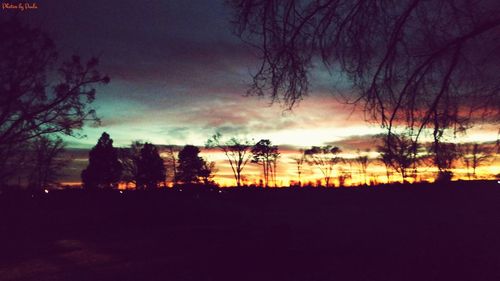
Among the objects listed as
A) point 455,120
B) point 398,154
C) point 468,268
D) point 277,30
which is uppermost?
point 277,30

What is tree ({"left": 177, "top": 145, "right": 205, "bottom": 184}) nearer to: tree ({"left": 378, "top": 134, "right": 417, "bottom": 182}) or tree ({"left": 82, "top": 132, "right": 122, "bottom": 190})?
tree ({"left": 82, "top": 132, "right": 122, "bottom": 190})

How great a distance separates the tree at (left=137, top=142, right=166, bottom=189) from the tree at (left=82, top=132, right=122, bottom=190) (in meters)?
4.92

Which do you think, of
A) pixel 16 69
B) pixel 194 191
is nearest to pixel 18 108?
pixel 16 69

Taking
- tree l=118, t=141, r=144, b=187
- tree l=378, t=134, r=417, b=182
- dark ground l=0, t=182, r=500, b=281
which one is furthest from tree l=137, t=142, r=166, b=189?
tree l=378, t=134, r=417, b=182

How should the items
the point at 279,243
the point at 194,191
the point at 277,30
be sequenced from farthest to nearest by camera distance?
1. the point at 194,191
2. the point at 279,243
3. the point at 277,30

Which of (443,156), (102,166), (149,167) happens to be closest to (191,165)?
(149,167)

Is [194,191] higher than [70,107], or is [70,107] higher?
[70,107]

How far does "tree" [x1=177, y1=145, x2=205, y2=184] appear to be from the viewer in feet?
252

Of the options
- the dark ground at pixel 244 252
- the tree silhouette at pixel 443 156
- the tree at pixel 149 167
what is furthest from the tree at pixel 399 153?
the tree at pixel 149 167

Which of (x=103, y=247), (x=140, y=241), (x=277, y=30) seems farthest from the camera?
(x=140, y=241)

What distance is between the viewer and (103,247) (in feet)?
45.1

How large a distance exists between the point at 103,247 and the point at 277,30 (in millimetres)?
11093

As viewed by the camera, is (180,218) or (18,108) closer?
(18,108)

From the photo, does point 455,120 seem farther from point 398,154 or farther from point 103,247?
A: point 103,247
